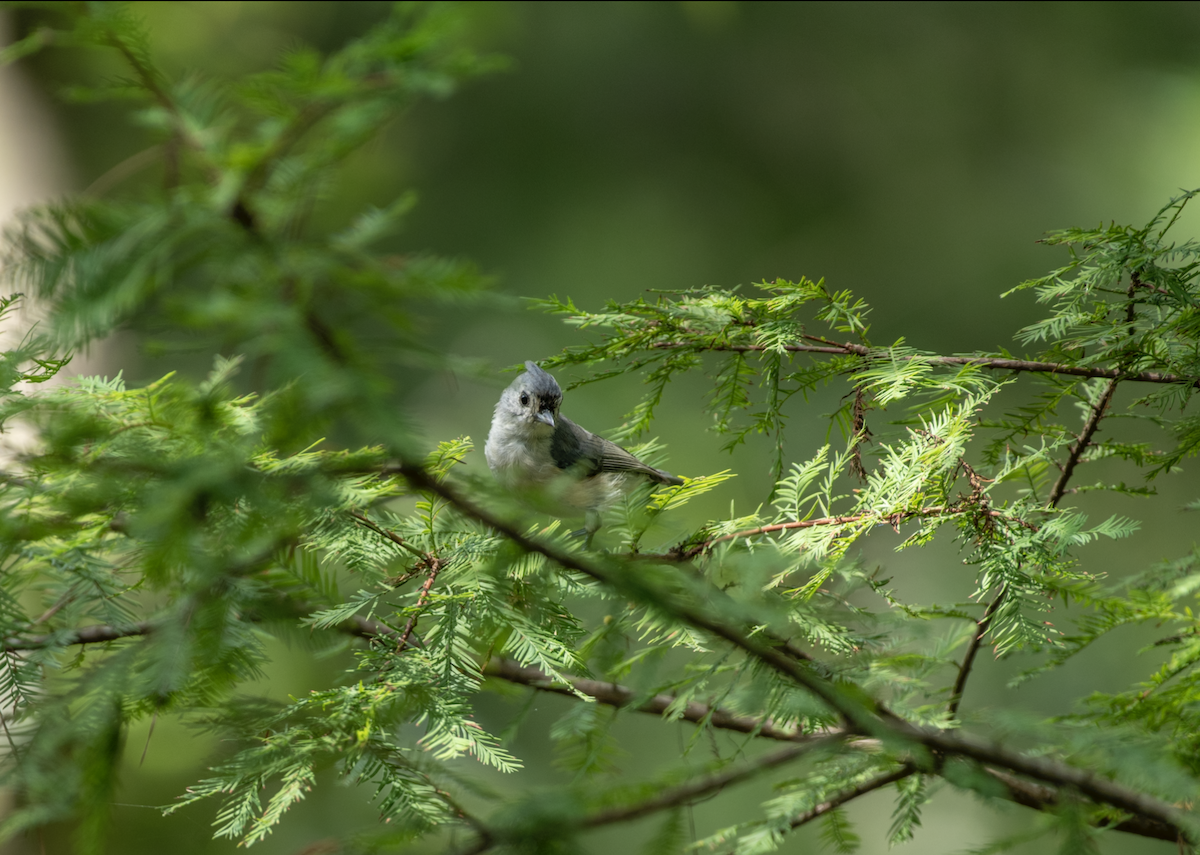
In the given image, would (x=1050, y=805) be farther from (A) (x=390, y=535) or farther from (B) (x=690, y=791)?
(A) (x=390, y=535)

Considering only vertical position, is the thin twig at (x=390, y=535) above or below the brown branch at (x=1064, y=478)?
below

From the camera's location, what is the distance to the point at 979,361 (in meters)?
1.38

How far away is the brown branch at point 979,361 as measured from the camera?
1.24m

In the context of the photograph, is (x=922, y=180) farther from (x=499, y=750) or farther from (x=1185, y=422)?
(x=499, y=750)

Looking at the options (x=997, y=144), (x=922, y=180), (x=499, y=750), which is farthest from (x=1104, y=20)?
(x=499, y=750)

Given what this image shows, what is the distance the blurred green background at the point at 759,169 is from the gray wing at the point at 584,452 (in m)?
1.75

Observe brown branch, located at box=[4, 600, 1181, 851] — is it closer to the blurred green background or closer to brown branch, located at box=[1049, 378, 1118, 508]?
brown branch, located at box=[1049, 378, 1118, 508]

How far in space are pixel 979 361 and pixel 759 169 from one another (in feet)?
18.6

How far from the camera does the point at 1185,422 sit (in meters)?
1.21

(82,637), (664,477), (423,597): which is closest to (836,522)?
(423,597)

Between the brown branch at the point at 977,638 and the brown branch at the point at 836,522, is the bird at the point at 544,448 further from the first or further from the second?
the brown branch at the point at 977,638

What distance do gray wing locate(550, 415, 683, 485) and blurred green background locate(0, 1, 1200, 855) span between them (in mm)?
1754

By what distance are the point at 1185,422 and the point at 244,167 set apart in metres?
1.22

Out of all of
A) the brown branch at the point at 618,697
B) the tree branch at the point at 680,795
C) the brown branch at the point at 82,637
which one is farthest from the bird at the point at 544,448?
the tree branch at the point at 680,795
